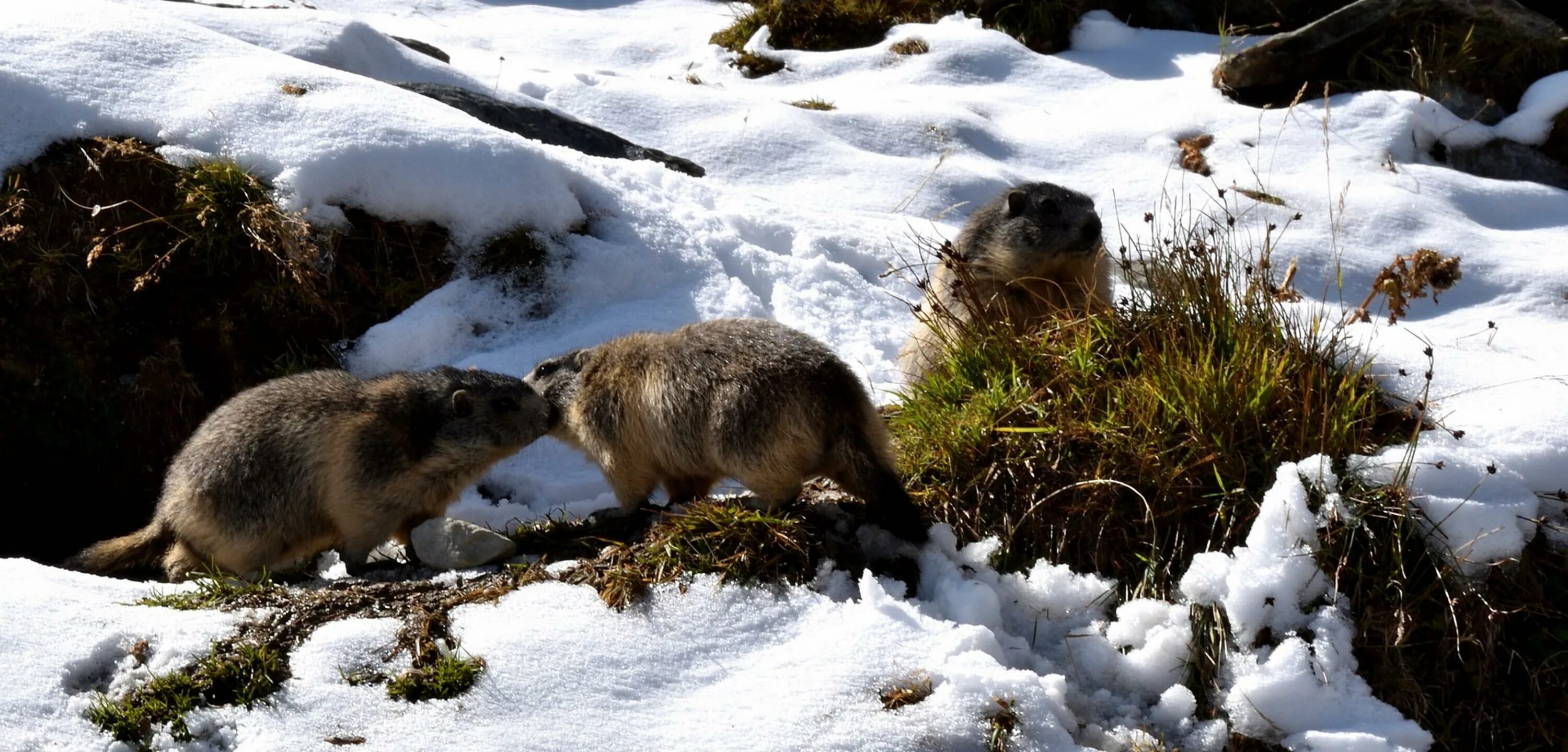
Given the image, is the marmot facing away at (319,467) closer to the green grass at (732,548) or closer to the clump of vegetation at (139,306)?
the clump of vegetation at (139,306)

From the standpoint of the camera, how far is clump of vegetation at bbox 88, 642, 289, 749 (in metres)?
4.61

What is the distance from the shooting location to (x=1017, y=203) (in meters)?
8.51

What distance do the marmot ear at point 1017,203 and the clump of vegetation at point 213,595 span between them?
5.21 m

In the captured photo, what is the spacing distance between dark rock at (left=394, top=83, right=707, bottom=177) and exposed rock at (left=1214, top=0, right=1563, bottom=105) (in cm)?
578

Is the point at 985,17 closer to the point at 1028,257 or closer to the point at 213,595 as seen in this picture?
the point at 1028,257

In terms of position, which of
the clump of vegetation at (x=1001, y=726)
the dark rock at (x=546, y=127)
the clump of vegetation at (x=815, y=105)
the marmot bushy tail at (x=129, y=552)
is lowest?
the marmot bushy tail at (x=129, y=552)

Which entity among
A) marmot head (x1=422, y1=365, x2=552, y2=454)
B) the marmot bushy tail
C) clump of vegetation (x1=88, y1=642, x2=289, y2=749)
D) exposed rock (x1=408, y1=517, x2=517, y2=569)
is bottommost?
the marmot bushy tail

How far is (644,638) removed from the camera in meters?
5.11

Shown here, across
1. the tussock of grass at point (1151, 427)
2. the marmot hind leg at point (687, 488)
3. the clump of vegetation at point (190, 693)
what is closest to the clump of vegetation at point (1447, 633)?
the tussock of grass at point (1151, 427)

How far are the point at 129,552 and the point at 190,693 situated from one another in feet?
8.12

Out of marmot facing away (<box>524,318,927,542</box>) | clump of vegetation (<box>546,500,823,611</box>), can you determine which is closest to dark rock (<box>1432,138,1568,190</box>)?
marmot facing away (<box>524,318,927,542</box>)

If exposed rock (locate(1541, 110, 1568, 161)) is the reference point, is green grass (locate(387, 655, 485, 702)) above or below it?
below

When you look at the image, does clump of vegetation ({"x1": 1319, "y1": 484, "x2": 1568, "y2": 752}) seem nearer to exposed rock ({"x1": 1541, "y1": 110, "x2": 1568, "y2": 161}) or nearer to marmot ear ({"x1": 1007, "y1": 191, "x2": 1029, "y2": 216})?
marmot ear ({"x1": 1007, "y1": 191, "x2": 1029, "y2": 216})

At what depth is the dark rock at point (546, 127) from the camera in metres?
10.6
